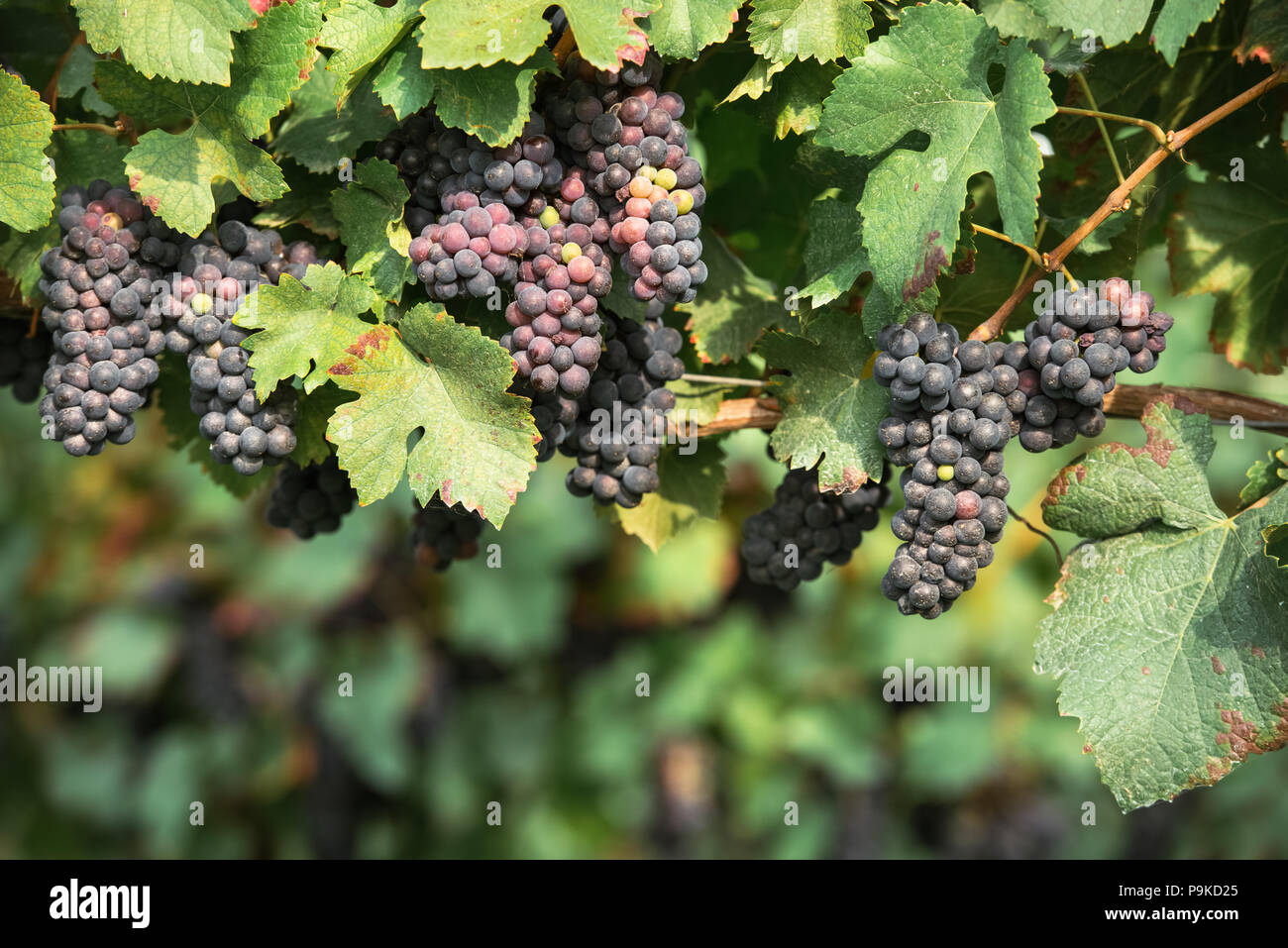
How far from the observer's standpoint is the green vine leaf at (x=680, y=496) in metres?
1.52

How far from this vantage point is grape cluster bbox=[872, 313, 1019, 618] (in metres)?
1.14

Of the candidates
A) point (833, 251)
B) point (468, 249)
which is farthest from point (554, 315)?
point (833, 251)

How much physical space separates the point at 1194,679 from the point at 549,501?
9.96 feet

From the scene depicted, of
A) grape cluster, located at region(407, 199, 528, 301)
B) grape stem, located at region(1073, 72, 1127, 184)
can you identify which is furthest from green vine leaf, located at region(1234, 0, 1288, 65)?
grape cluster, located at region(407, 199, 528, 301)

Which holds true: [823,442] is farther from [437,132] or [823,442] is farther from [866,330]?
[437,132]

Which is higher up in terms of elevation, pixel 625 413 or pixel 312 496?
pixel 625 413

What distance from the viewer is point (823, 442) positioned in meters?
1.26

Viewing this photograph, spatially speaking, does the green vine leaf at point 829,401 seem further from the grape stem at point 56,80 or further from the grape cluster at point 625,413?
the grape stem at point 56,80

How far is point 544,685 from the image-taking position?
4.25 meters

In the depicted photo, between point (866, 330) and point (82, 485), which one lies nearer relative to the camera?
point (866, 330)

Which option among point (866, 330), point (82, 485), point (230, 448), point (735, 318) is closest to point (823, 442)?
point (866, 330)

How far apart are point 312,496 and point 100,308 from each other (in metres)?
0.38

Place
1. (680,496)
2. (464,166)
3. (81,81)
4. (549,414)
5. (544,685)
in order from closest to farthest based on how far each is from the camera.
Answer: (464,166) < (549,414) < (81,81) < (680,496) < (544,685)

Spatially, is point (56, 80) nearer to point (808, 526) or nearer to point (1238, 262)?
point (808, 526)
